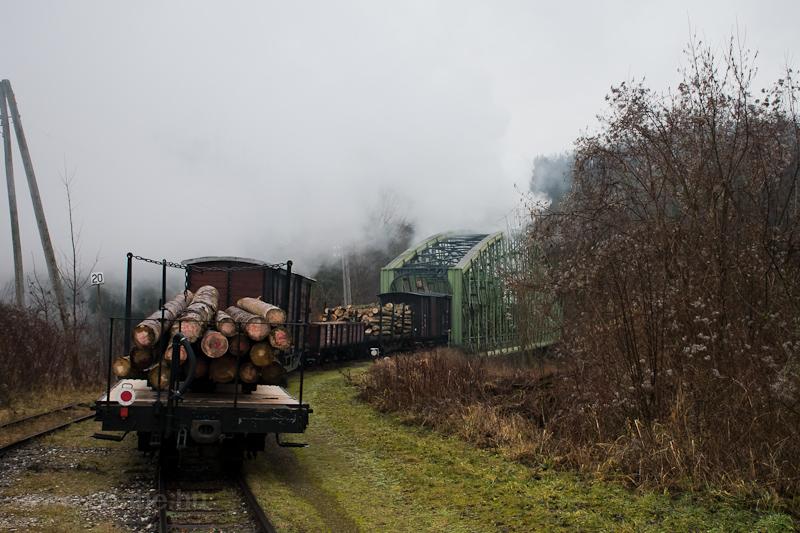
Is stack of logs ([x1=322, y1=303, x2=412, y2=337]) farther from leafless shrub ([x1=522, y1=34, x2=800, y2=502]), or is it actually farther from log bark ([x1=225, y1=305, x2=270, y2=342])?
log bark ([x1=225, y1=305, x2=270, y2=342])

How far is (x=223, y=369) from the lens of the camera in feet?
20.8

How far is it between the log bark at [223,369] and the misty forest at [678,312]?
3.32 m

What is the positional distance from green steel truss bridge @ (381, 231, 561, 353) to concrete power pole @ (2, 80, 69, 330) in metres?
9.98

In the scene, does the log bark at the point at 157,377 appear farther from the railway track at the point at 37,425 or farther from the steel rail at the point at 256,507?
the railway track at the point at 37,425

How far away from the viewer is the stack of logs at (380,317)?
2355cm

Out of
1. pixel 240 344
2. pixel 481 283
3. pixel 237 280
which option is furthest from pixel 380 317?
pixel 240 344

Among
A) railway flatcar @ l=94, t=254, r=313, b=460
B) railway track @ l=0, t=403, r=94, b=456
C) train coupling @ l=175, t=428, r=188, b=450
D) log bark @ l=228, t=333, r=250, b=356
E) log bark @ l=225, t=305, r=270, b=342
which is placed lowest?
railway track @ l=0, t=403, r=94, b=456

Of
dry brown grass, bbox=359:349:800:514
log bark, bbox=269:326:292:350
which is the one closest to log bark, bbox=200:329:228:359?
log bark, bbox=269:326:292:350

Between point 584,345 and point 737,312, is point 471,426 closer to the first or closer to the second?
point 584,345

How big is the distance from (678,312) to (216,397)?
520 centimetres

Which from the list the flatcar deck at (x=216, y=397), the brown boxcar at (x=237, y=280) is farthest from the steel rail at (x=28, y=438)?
the brown boxcar at (x=237, y=280)

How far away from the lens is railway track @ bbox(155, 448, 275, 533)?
4.79 m

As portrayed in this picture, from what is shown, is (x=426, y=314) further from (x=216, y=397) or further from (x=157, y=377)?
(x=157, y=377)

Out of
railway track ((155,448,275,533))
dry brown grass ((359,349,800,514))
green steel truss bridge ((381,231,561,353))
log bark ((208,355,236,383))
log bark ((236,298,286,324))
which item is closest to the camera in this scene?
railway track ((155,448,275,533))
